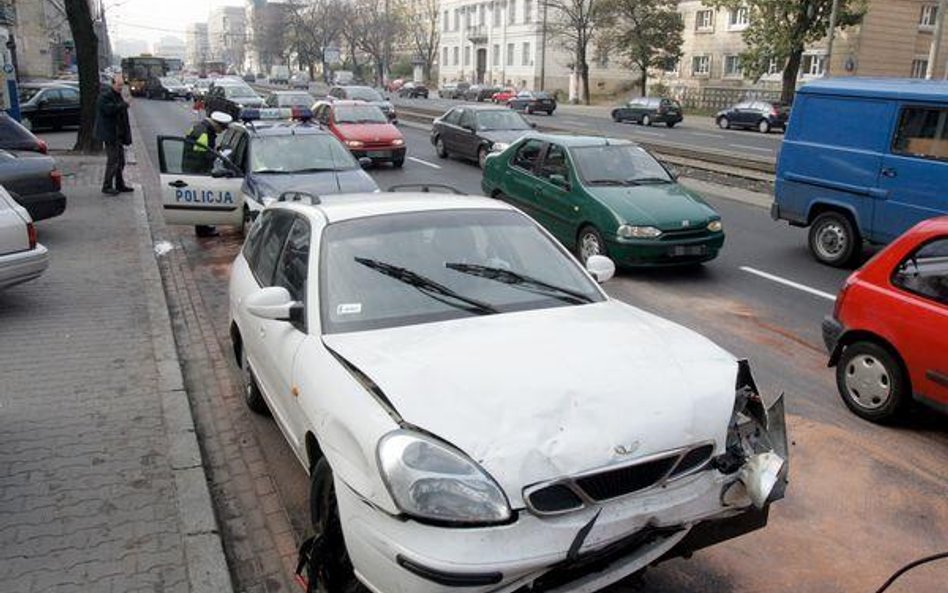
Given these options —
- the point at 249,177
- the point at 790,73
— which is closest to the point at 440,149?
the point at 249,177

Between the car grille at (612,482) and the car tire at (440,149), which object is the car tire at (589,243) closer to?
the car grille at (612,482)

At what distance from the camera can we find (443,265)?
14.0 feet

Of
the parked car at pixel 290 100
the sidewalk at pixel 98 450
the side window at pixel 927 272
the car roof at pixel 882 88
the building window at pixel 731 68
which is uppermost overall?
the building window at pixel 731 68

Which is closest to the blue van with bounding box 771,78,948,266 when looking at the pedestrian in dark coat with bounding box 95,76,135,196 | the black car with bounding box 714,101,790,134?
the pedestrian in dark coat with bounding box 95,76,135,196

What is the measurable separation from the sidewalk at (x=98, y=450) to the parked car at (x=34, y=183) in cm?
224

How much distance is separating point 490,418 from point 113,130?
13.5 meters

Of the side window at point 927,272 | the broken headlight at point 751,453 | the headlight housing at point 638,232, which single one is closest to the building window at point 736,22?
the headlight housing at point 638,232

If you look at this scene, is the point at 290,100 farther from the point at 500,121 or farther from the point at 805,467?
the point at 805,467

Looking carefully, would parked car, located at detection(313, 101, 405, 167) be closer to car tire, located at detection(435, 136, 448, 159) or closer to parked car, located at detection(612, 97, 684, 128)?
car tire, located at detection(435, 136, 448, 159)

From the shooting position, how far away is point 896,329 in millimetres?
5285

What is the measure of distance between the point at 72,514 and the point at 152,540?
0.55m

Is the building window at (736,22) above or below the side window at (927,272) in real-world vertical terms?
above

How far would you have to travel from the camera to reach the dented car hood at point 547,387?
2904 mm

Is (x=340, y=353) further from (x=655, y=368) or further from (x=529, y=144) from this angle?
(x=529, y=144)
